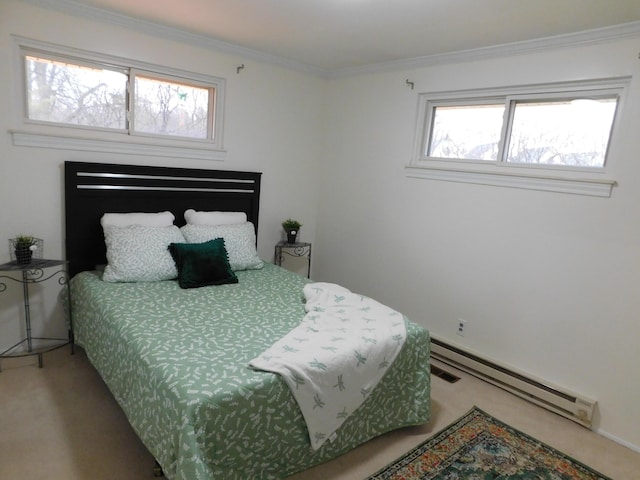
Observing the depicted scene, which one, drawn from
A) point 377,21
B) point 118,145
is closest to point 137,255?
point 118,145

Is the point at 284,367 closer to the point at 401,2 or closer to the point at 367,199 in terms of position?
the point at 401,2

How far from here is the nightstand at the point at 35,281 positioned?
2.62 m

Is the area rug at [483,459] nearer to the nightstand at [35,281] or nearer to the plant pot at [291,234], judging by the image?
the plant pot at [291,234]

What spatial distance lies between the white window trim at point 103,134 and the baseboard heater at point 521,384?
253 centimetres

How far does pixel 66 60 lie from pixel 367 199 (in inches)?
102

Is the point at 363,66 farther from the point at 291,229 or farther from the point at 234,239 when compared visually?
the point at 234,239

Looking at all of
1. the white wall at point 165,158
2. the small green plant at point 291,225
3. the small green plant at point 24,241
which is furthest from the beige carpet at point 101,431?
the small green plant at point 291,225

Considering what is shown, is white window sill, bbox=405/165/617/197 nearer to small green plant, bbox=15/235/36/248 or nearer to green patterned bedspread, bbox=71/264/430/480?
green patterned bedspread, bbox=71/264/430/480

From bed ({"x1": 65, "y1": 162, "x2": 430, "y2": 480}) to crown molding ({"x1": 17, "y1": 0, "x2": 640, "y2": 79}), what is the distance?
1.01m

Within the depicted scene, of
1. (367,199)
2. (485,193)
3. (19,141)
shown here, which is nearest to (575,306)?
(485,193)

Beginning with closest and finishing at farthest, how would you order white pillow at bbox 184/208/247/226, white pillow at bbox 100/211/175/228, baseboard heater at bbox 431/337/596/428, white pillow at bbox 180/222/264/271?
baseboard heater at bbox 431/337/596/428 < white pillow at bbox 100/211/175/228 < white pillow at bbox 180/222/264/271 < white pillow at bbox 184/208/247/226

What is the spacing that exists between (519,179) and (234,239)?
2.14 meters

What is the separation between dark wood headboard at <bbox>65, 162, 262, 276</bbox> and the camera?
291 centimetres

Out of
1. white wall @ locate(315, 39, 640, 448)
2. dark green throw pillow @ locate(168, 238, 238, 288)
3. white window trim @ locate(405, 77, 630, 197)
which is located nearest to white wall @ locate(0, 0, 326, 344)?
white wall @ locate(315, 39, 640, 448)
